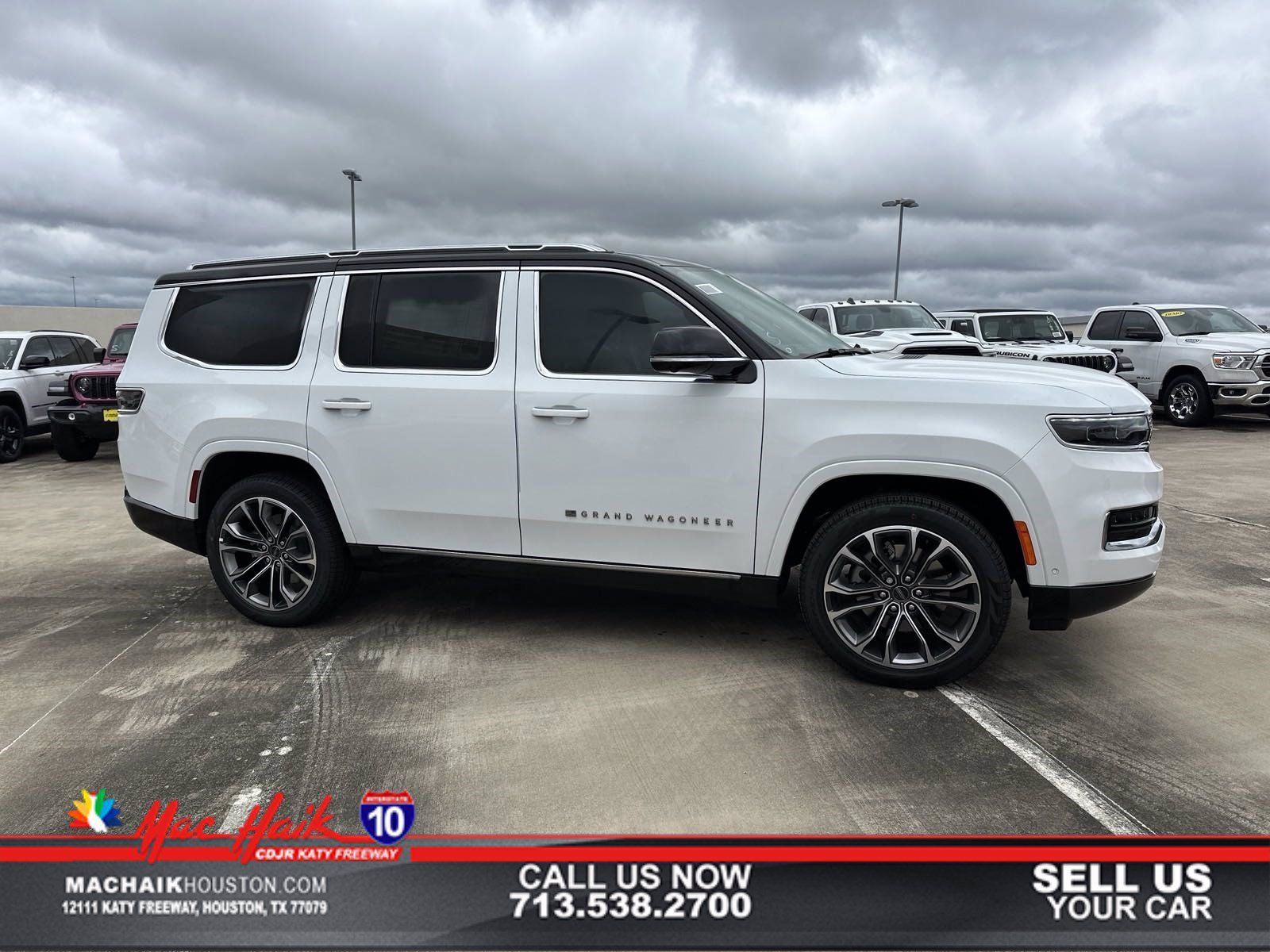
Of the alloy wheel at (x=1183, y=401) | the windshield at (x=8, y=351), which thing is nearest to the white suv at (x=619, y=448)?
the windshield at (x=8, y=351)

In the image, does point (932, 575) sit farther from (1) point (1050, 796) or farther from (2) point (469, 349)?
(2) point (469, 349)

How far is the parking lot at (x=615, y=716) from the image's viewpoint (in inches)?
118

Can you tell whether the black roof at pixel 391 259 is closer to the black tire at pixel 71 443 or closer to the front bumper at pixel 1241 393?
the black tire at pixel 71 443

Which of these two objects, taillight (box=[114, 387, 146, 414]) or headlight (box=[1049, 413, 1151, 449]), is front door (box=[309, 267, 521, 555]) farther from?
headlight (box=[1049, 413, 1151, 449])

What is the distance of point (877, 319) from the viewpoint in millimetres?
13445

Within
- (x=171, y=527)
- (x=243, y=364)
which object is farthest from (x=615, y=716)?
(x=171, y=527)

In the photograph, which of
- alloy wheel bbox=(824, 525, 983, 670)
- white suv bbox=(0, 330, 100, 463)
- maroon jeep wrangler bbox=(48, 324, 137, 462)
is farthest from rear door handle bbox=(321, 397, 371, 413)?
white suv bbox=(0, 330, 100, 463)

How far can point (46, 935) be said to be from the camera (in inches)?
93.9

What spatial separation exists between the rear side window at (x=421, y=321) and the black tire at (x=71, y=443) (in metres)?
9.22

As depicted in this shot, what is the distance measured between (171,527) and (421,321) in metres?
1.85

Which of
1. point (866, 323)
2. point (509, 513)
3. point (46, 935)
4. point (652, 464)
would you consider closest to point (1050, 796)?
point (652, 464)

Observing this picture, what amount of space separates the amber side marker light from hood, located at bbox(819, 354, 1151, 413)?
1.55 ft

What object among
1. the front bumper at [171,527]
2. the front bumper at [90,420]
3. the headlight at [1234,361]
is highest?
the headlight at [1234,361]

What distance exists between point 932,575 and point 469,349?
233 cm
